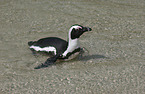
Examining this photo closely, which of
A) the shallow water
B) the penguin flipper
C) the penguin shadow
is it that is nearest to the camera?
the shallow water

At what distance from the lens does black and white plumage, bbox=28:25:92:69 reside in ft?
18.7

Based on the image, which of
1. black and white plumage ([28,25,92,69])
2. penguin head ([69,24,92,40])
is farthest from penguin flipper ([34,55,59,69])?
penguin head ([69,24,92,40])

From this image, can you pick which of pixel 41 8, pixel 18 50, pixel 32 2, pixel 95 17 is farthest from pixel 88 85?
pixel 32 2

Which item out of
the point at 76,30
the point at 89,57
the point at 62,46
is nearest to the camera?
the point at 76,30

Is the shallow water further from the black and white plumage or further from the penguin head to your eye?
the penguin head

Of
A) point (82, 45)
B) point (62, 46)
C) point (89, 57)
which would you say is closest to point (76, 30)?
point (62, 46)

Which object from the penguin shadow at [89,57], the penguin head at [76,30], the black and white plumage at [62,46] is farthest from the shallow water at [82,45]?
the penguin head at [76,30]

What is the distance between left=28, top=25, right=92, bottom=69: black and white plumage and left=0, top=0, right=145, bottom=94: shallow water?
0.18 meters

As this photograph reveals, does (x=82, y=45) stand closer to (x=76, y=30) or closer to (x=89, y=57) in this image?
(x=89, y=57)

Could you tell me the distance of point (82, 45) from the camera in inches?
272

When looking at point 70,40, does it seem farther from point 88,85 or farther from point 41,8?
point 41,8

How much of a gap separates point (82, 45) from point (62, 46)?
42.5 inches

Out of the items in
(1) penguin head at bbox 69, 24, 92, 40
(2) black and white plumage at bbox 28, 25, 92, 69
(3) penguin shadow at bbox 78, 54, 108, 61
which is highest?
(1) penguin head at bbox 69, 24, 92, 40

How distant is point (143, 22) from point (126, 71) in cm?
328
